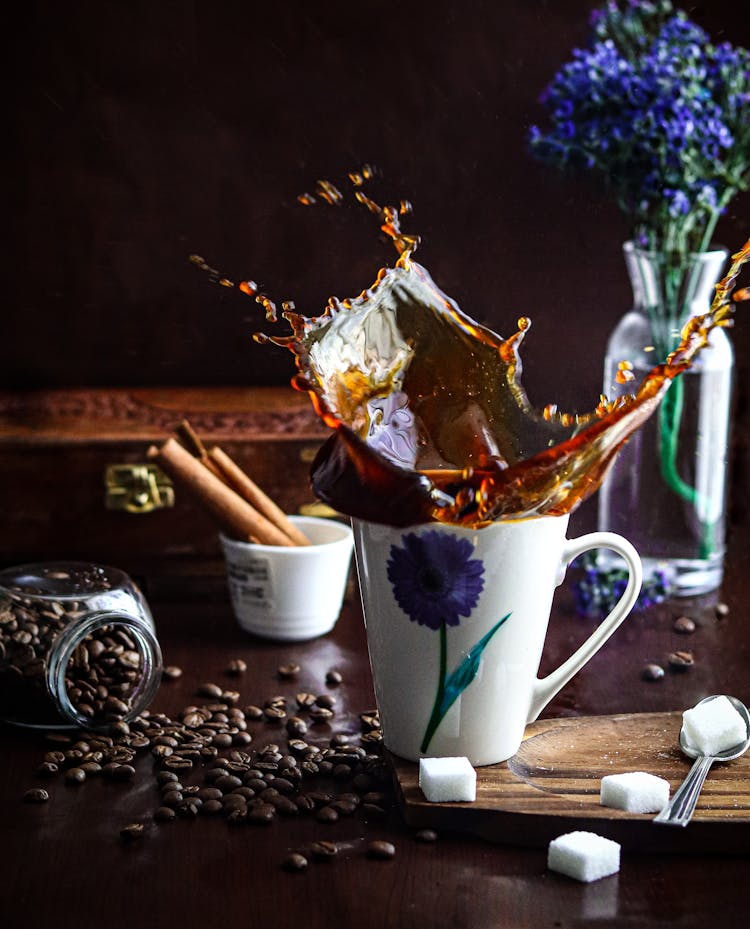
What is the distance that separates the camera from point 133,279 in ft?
6.34

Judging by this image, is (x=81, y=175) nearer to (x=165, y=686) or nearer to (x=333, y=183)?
(x=333, y=183)

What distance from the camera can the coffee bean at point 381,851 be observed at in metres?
0.92

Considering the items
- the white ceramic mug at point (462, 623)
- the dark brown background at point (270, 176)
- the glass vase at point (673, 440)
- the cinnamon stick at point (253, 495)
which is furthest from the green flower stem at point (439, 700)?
the dark brown background at point (270, 176)

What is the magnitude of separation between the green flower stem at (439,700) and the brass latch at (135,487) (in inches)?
25.2

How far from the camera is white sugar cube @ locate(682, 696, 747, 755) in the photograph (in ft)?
3.37

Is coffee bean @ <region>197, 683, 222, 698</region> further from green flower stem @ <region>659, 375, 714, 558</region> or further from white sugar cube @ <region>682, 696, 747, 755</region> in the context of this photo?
green flower stem @ <region>659, 375, 714, 558</region>

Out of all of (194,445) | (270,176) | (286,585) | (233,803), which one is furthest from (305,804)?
(270,176)

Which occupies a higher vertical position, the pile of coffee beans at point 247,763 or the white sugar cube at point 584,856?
the white sugar cube at point 584,856

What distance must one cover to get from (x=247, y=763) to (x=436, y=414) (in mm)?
336

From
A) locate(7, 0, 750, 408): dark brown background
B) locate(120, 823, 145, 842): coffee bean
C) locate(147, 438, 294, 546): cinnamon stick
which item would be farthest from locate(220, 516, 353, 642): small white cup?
locate(7, 0, 750, 408): dark brown background

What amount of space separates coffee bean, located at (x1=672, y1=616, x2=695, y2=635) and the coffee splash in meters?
0.40

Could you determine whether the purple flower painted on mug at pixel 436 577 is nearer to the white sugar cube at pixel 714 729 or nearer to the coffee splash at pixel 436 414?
the coffee splash at pixel 436 414

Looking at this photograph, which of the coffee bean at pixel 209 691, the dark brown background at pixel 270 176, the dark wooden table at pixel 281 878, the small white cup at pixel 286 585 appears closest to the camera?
the dark wooden table at pixel 281 878

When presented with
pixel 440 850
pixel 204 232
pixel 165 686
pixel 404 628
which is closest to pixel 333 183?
pixel 204 232
